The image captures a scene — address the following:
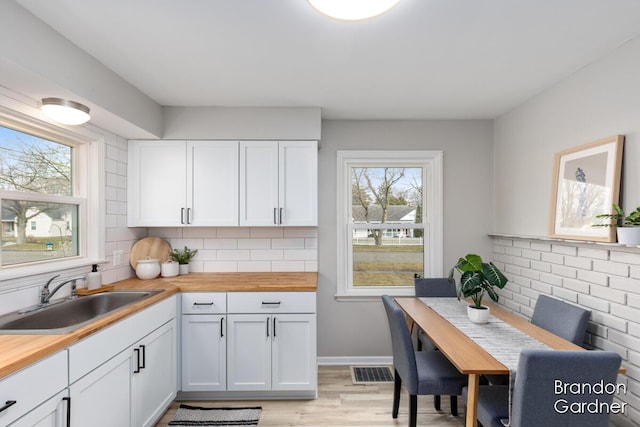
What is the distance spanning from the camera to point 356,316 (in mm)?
3301

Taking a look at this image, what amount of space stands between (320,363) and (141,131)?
2.66 meters

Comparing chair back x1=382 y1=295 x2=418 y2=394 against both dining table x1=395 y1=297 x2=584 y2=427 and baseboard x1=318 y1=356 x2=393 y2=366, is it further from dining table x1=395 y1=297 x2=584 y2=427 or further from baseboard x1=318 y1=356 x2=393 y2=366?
baseboard x1=318 y1=356 x2=393 y2=366

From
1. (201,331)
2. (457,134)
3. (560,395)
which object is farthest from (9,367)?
(457,134)

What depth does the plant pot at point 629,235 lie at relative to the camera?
1721mm

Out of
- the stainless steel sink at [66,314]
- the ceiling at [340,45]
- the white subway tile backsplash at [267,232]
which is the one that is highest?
the ceiling at [340,45]

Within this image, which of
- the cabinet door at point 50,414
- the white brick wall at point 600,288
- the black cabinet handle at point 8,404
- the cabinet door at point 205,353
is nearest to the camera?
the black cabinet handle at point 8,404

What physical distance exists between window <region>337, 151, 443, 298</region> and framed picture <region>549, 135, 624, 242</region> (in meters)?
1.13

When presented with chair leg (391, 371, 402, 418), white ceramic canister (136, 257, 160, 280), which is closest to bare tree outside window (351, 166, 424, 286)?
chair leg (391, 371, 402, 418)

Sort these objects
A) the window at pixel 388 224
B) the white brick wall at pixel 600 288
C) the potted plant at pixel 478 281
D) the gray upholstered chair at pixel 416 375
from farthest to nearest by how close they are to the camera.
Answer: the window at pixel 388 224
the potted plant at pixel 478 281
the gray upholstered chair at pixel 416 375
the white brick wall at pixel 600 288

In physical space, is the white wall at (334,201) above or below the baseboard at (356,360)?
above

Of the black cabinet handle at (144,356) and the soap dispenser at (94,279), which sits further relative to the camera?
the soap dispenser at (94,279)

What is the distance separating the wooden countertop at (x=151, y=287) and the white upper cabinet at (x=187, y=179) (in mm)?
506

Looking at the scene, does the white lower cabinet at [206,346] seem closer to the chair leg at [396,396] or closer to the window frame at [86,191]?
the window frame at [86,191]

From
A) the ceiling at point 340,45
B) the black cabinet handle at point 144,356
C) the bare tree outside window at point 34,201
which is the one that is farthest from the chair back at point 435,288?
the bare tree outside window at point 34,201
